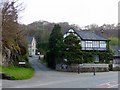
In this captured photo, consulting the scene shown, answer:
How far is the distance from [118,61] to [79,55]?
17.5m

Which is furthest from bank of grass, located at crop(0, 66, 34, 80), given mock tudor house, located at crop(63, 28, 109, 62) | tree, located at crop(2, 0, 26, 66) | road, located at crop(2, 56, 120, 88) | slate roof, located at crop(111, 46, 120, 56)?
slate roof, located at crop(111, 46, 120, 56)

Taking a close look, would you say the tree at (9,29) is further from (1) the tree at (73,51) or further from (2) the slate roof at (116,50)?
(2) the slate roof at (116,50)

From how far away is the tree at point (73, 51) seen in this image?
2124 inches

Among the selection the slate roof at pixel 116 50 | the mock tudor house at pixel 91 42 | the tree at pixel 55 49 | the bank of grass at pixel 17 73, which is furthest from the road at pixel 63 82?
the slate roof at pixel 116 50

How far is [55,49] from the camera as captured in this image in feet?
193

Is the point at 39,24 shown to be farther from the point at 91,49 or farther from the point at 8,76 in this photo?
the point at 8,76

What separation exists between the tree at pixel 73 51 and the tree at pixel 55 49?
1.76 m

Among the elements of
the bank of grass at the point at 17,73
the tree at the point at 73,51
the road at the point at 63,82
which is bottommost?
the road at the point at 63,82

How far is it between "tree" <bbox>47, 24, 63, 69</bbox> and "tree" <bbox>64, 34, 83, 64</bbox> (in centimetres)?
176

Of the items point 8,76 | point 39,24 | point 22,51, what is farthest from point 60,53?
point 39,24

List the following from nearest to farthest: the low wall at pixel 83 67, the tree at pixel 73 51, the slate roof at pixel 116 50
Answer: the low wall at pixel 83 67, the tree at pixel 73 51, the slate roof at pixel 116 50

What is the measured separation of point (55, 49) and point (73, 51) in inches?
215

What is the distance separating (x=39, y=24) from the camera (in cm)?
11681

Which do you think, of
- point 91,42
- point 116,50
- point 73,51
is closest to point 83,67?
point 73,51
